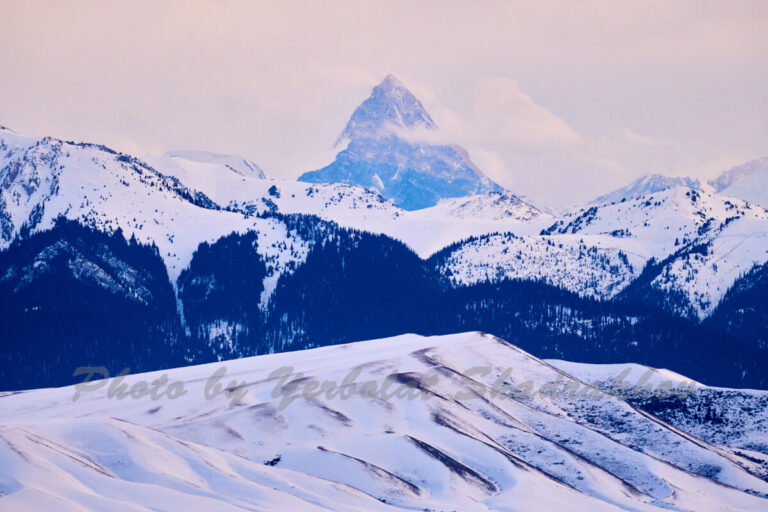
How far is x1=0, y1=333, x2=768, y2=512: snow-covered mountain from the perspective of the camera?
366ft

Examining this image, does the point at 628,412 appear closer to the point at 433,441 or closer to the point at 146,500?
the point at 433,441

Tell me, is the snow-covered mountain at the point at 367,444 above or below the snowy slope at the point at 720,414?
below

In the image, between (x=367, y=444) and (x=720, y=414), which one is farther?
(x=720, y=414)

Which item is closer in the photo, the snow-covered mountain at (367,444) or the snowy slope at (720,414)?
the snow-covered mountain at (367,444)

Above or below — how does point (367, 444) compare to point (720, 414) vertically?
below

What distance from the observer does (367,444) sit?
14262 centimetres

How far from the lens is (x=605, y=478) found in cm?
14738

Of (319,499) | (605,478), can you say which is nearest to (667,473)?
(605,478)

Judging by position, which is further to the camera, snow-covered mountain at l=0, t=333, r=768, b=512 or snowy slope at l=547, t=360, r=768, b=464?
snowy slope at l=547, t=360, r=768, b=464

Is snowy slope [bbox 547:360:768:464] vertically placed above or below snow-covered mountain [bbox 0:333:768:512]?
above

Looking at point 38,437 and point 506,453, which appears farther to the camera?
point 506,453

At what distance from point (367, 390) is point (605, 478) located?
39.1 m

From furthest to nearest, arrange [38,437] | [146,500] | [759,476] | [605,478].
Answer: [759,476]
[605,478]
[38,437]
[146,500]

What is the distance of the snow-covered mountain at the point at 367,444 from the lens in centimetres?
11169
